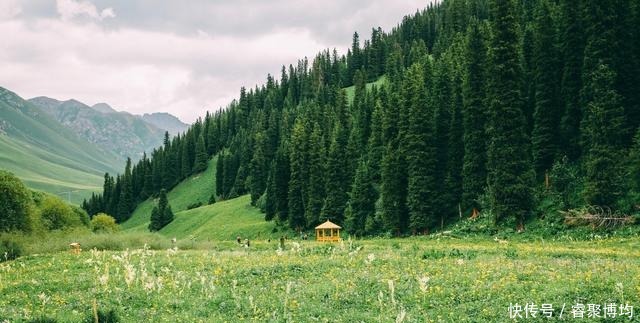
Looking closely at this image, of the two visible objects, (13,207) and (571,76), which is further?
(13,207)

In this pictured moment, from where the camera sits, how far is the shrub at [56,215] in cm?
10581

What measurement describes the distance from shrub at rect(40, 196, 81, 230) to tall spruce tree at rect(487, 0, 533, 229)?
8866cm

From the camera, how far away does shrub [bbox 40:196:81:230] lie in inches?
4166

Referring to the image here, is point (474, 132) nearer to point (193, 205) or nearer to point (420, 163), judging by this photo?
point (420, 163)

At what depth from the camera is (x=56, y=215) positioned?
10825 centimetres

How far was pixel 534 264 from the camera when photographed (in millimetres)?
22688

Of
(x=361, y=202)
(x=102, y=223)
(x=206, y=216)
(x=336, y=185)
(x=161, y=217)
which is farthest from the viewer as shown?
(x=161, y=217)

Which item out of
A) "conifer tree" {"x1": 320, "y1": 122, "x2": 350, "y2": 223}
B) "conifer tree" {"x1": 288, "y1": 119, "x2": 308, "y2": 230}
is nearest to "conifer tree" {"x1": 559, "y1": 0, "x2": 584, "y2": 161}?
"conifer tree" {"x1": 320, "y1": 122, "x2": 350, "y2": 223}

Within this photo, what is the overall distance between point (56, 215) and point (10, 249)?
228 feet

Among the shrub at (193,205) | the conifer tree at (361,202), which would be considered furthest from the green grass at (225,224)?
the shrub at (193,205)

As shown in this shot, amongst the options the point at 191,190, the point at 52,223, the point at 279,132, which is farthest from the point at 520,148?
the point at 191,190

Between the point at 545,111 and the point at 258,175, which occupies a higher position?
the point at 545,111

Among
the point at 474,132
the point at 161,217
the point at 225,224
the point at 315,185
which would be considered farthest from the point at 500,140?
the point at 161,217

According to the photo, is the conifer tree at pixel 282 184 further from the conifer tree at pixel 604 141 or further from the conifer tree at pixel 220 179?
the conifer tree at pixel 220 179
